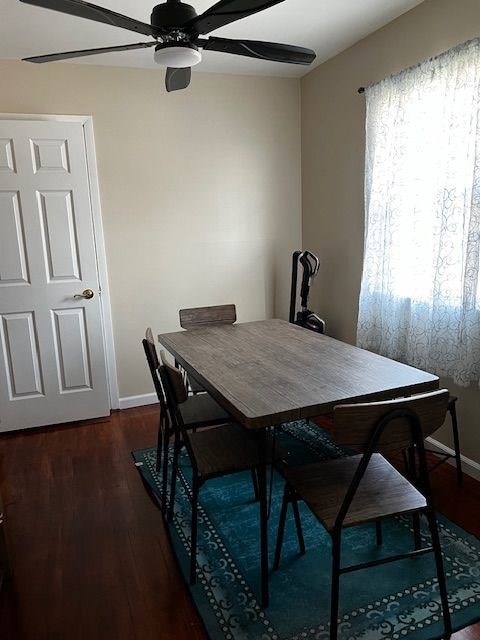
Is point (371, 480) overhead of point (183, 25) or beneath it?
beneath

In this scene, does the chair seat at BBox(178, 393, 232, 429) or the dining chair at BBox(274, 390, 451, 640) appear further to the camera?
the chair seat at BBox(178, 393, 232, 429)

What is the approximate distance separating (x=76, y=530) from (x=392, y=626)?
55.9 inches

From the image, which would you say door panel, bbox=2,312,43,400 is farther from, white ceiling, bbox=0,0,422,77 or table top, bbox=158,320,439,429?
white ceiling, bbox=0,0,422,77

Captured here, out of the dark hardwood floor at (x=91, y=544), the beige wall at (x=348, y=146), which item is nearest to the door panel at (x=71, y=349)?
the dark hardwood floor at (x=91, y=544)

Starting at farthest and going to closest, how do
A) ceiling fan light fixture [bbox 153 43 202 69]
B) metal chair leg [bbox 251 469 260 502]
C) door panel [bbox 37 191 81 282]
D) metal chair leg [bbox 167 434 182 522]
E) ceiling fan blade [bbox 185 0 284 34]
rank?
door panel [bbox 37 191 81 282] < metal chair leg [bbox 251 469 260 502] < metal chair leg [bbox 167 434 182 522] < ceiling fan light fixture [bbox 153 43 202 69] < ceiling fan blade [bbox 185 0 284 34]

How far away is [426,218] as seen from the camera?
8.48ft

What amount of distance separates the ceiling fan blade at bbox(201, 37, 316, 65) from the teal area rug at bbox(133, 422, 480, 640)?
206cm

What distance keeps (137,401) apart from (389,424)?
8.73ft

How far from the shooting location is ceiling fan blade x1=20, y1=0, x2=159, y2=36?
4.81 feet

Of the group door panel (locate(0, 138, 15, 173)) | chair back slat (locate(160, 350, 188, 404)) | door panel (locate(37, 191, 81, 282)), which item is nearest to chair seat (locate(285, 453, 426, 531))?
chair back slat (locate(160, 350, 188, 404))

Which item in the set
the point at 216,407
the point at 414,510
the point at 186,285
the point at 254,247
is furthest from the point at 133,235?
the point at 414,510

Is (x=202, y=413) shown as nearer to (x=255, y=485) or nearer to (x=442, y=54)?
(x=255, y=485)

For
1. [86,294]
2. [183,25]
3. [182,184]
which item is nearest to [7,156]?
[86,294]

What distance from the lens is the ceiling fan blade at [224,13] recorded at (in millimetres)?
1494
